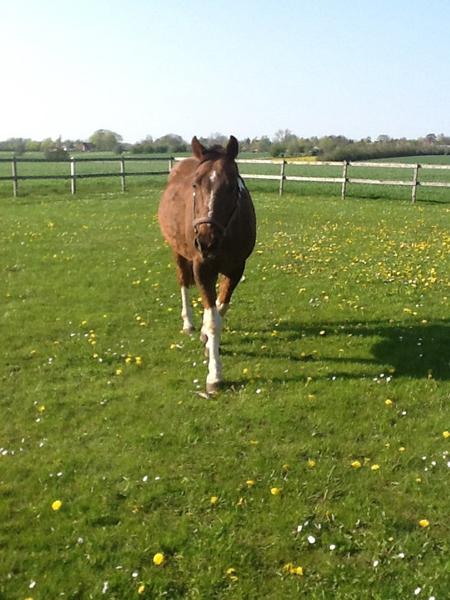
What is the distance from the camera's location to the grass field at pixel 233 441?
4.16 meters

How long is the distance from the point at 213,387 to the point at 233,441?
3.88 feet

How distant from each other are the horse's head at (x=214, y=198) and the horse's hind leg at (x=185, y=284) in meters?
2.56

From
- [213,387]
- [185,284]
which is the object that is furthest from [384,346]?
[185,284]

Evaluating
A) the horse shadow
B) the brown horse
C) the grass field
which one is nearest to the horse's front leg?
the brown horse

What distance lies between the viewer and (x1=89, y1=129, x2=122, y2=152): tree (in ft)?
246

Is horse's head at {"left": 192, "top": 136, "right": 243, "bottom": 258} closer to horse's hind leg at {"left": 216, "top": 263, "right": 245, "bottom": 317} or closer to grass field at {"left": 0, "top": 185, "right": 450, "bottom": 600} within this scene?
horse's hind leg at {"left": 216, "top": 263, "right": 245, "bottom": 317}

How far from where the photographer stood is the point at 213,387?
22.8 feet

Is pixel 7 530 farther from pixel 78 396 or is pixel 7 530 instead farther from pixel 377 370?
pixel 377 370

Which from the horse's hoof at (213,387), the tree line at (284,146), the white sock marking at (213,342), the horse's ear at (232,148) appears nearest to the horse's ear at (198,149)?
the horse's ear at (232,148)

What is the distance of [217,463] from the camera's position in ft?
17.9

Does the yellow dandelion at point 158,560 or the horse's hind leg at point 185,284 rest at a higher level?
the horse's hind leg at point 185,284

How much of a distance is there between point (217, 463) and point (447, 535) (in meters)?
1.97

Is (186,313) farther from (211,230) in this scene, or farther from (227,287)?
(211,230)

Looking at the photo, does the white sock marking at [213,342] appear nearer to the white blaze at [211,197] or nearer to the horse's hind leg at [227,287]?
the horse's hind leg at [227,287]
